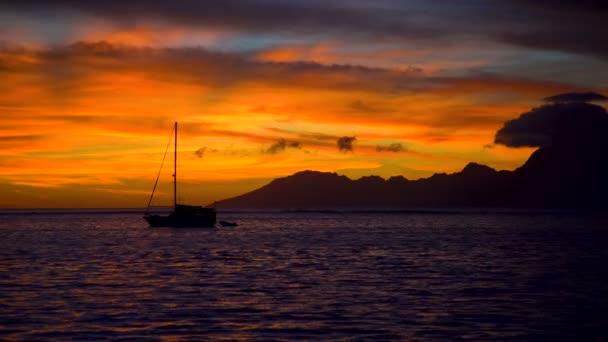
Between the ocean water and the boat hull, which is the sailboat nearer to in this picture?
the boat hull

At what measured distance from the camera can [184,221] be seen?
403ft

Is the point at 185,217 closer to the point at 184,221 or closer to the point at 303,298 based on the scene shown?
the point at 184,221

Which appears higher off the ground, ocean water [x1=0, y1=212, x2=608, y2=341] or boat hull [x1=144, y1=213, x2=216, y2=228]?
boat hull [x1=144, y1=213, x2=216, y2=228]

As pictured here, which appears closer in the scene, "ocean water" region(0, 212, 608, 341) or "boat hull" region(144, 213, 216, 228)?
"ocean water" region(0, 212, 608, 341)

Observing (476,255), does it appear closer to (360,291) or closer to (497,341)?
(360,291)

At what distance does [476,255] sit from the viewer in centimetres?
6538

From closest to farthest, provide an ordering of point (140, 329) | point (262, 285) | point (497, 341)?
point (497, 341)
point (140, 329)
point (262, 285)

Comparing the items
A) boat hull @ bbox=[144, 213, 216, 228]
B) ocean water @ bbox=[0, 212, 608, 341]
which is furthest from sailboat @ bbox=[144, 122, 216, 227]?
ocean water @ bbox=[0, 212, 608, 341]

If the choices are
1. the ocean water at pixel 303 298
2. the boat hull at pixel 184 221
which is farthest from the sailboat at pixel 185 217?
the ocean water at pixel 303 298

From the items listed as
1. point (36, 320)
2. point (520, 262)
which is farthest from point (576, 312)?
point (520, 262)

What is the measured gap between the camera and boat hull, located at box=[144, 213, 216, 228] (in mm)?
122688

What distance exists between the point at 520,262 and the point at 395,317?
32139 millimetres

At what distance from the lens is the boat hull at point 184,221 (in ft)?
403

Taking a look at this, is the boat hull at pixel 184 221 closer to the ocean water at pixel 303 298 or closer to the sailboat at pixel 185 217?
the sailboat at pixel 185 217
